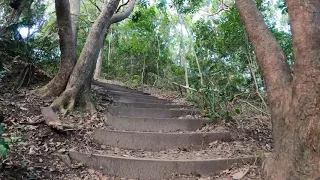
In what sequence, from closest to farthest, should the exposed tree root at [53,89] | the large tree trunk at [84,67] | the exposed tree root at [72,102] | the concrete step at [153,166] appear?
the concrete step at [153,166] → the exposed tree root at [72,102] → the large tree trunk at [84,67] → the exposed tree root at [53,89]

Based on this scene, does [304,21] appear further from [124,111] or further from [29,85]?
[29,85]

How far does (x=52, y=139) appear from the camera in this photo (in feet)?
13.9

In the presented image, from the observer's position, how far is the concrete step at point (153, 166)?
3740mm

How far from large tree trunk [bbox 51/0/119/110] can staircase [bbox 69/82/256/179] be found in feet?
2.16

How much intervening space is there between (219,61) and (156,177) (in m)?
5.55

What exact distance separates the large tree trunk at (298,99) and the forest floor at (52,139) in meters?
0.70

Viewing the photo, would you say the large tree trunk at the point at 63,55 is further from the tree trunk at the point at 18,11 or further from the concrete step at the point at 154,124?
the tree trunk at the point at 18,11

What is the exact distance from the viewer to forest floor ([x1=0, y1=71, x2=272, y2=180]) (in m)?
3.48

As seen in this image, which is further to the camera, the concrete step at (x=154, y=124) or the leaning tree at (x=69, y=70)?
the leaning tree at (x=69, y=70)

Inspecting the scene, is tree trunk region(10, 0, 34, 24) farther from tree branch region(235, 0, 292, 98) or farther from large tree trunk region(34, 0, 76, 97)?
tree branch region(235, 0, 292, 98)

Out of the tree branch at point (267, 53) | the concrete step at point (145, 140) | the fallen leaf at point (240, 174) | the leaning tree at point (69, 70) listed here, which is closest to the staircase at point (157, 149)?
the concrete step at point (145, 140)

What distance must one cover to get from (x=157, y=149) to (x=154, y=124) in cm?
70

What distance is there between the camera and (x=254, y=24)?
10.7 ft

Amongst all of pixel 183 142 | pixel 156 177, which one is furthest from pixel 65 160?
pixel 183 142
